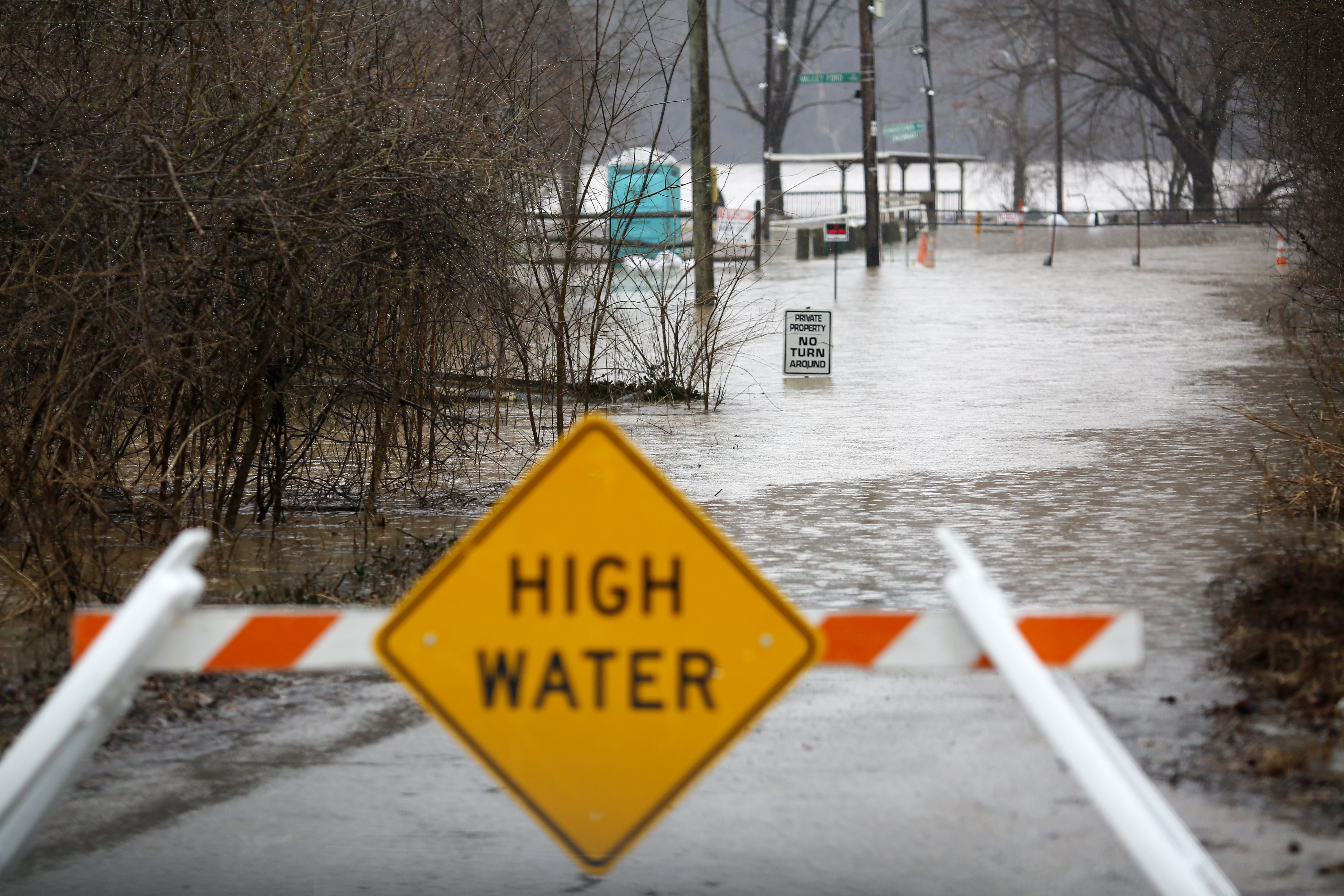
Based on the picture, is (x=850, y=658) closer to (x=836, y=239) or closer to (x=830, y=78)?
(x=836, y=239)

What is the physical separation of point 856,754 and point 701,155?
41.1 ft

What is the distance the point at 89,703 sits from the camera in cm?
310

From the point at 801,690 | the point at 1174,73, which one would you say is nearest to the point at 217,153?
the point at 801,690

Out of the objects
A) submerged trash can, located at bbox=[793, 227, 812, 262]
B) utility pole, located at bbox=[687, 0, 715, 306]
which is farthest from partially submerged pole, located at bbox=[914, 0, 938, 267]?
utility pole, located at bbox=[687, 0, 715, 306]

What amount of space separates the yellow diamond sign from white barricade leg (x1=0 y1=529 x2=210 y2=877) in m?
0.45

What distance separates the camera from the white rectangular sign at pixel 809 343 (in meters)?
17.5

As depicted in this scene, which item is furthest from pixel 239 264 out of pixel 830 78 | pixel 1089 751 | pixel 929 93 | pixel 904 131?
pixel 929 93

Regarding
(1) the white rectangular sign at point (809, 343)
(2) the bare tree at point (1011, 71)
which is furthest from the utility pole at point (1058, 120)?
(1) the white rectangular sign at point (809, 343)

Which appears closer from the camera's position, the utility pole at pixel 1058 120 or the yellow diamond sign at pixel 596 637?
the yellow diamond sign at pixel 596 637

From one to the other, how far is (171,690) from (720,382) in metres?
11.2

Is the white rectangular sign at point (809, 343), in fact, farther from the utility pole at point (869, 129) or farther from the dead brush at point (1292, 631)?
the utility pole at point (869, 129)

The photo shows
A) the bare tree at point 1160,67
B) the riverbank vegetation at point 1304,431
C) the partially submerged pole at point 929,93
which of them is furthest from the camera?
the partially submerged pole at point 929,93

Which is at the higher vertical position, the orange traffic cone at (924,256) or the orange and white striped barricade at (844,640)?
the orange traffic cone at (924,256)

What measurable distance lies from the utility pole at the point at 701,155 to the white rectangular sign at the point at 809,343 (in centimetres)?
102
